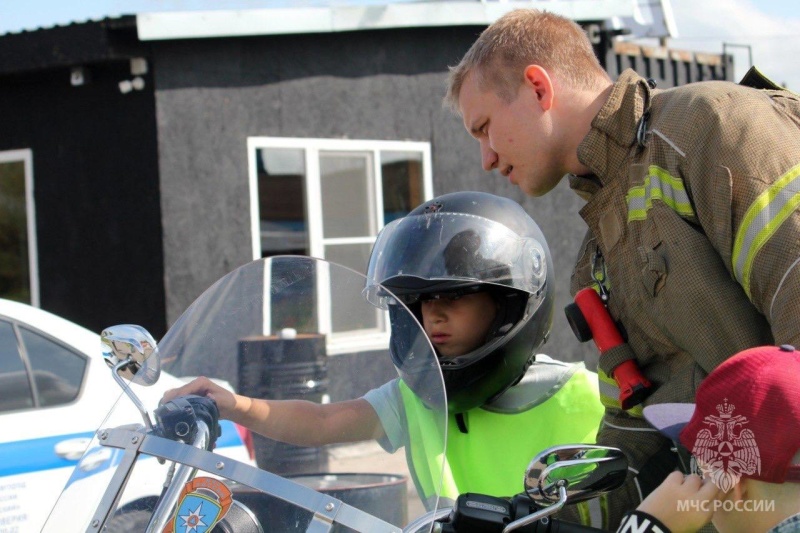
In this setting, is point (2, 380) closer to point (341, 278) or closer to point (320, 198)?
point (341, 278)

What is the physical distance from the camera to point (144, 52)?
7.69 metres

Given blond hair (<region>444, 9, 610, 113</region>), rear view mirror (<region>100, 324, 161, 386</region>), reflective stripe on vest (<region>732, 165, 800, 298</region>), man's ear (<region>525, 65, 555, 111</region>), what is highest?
blond hair (<region>444, 9, 610, 113</region>)

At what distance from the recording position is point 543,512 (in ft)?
5.41

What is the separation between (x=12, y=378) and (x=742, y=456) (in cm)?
374

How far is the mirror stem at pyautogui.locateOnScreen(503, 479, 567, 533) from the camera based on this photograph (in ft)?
5.41

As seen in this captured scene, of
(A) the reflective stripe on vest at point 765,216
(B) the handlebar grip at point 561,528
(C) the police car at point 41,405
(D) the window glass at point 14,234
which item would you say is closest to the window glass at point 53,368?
(C) the police car at point 41,405

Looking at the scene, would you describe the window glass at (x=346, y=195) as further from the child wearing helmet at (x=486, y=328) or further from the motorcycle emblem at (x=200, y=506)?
the motorcycle emblem at (x=200, y=506)

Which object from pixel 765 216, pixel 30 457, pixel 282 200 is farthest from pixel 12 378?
pixel 282 200

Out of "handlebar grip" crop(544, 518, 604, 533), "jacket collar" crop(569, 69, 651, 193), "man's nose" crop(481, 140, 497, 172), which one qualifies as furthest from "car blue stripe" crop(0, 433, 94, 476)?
"handlebar grip" crop(544, 518, 604, 533)

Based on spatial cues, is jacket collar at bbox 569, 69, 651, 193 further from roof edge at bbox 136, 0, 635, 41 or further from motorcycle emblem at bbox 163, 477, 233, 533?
roof edge at bbox 136, 0, 635, 41

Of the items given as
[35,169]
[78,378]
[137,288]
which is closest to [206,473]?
[78,378]

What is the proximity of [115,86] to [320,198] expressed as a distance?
1805mm

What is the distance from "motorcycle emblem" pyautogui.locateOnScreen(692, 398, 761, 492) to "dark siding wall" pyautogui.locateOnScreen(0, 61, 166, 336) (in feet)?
21.2

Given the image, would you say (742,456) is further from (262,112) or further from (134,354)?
(262,112)
